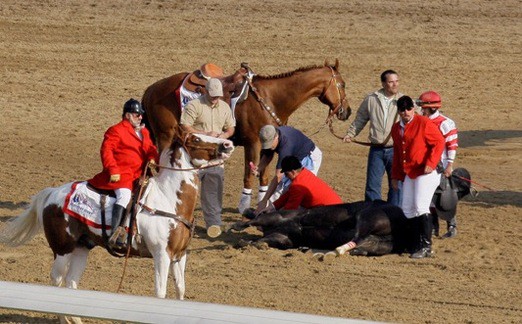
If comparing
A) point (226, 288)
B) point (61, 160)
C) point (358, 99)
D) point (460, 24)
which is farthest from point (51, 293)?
point (460, 24)

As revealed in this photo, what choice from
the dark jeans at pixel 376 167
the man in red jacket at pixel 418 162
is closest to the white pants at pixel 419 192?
the man in red jacket at pixel 418 162

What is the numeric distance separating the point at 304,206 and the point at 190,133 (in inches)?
132

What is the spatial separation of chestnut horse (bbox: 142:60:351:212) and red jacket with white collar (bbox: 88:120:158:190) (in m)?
3.97

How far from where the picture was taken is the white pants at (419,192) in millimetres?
13242

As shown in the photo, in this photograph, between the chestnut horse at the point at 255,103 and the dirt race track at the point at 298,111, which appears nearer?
the dirt race track at the point at 298,111

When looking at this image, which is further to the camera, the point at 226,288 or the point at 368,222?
the point at 368,222

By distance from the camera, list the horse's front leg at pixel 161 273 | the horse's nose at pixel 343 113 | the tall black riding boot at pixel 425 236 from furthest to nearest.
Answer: the horse's nose at pixel 343 113 → the tall black riding boot at pixel 425 236 → the horse's front leg at pixel 161 273

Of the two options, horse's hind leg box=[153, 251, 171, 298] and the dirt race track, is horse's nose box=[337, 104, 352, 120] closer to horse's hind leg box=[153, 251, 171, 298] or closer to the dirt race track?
the dirt race track

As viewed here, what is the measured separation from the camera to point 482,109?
21.0 metres

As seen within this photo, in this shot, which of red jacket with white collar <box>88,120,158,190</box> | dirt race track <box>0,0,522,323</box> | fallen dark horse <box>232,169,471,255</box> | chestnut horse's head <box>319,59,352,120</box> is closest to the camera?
red jacket with white collar <box>88,120,158,190</box>

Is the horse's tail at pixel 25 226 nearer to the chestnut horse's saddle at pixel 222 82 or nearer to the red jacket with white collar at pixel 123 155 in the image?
the red jacket with white collar at pixel 123 155

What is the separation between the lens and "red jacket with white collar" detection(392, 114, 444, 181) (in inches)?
520

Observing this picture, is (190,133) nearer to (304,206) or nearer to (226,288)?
(226,288)

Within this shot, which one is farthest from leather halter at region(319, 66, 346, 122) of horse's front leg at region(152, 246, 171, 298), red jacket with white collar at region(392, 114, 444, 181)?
horse's front leg at region(152, 246, 171, 298)
